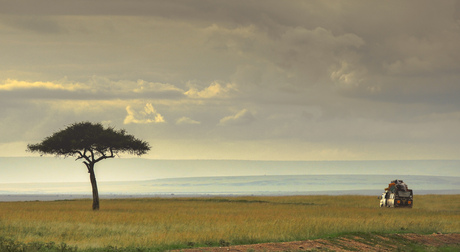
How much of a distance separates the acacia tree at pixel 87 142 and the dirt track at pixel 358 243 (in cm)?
4284

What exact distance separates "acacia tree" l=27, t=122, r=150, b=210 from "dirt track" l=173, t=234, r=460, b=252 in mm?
42844

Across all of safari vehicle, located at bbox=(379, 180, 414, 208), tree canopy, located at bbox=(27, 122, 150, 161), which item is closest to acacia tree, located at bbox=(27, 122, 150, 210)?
tree canopy, located at bbox=(27, 122, 150, 161)

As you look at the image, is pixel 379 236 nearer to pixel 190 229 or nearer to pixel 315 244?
pixel 315 244

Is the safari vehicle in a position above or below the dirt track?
above

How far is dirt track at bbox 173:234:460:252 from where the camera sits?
2659cm

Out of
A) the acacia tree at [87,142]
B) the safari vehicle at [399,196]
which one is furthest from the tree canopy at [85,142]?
the safari vehicle at [399,196]

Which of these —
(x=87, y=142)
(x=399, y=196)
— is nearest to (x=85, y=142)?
(x=87, y=142)

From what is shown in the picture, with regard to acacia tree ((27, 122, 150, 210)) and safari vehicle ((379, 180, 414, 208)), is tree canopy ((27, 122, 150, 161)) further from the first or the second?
safari vehicle ((379, 180, 414, 208))

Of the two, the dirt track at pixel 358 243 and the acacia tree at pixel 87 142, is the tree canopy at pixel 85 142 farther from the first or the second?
the dirt track at pixel 358 243

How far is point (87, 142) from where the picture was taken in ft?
228

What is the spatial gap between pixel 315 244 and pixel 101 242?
11.0 metres

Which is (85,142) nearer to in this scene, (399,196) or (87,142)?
(87,142)

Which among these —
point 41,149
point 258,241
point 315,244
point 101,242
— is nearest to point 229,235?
point 258,241

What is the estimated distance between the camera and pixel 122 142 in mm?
71438
